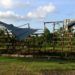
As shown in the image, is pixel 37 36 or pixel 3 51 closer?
pixel 3 51

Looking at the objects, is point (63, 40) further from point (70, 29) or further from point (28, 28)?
point (28, 28)

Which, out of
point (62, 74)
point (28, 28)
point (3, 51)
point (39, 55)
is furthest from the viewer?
point (28, 28)

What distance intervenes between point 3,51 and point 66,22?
754 centimetres

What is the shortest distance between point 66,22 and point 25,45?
18.0 ft

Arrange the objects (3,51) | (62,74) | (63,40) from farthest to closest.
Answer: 1. (63,40)
2. (3,51)
3. (62,74)

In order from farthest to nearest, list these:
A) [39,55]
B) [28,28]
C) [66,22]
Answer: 1. [28,28]
2. [66,22]
3. [39,55]

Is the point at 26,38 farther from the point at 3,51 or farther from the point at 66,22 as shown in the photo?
the point at 3,51

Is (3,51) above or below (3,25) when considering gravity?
below

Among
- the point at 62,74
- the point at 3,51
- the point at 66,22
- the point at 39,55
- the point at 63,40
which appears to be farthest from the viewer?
the point at 66,22

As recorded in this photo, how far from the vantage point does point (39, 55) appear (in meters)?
23.7

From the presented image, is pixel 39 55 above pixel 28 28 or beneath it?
beneath

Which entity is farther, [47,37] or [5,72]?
[47,37]

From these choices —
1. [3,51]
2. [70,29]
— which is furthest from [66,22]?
[3,51]

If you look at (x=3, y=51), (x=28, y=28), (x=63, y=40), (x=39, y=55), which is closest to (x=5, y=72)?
(x=39, y=55)
